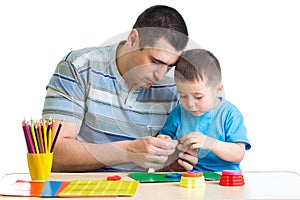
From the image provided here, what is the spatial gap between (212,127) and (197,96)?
121mm

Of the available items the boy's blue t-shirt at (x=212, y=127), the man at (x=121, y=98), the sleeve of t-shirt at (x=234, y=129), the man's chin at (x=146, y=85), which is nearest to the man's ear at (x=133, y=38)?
the man at (x=121, y=98)

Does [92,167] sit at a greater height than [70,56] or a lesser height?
lesser

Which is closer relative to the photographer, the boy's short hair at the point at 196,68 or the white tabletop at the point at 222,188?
the white tabletop at the point at 222,188

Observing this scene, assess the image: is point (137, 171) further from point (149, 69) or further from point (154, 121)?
point (149, 69)

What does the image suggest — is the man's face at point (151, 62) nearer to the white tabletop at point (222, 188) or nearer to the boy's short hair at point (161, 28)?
the boy's short hair at point (161, 28)

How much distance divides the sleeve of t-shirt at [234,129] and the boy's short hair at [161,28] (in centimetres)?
28

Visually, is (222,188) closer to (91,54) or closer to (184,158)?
(184,158)

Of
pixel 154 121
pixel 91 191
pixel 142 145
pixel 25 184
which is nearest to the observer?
pixel 91 191

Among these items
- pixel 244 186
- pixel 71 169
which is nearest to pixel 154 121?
pixel 71 169

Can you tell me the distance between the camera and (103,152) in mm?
1932

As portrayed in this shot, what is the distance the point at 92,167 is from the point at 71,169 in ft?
0.22

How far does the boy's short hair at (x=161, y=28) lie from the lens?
6.12 ft

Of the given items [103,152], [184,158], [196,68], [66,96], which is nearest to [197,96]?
[196,68]

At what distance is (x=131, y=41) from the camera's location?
1.93 metres
